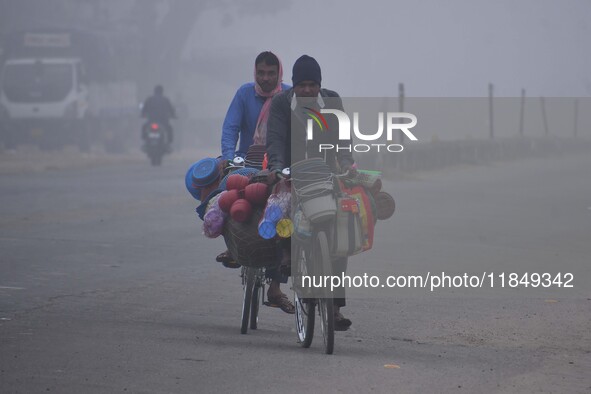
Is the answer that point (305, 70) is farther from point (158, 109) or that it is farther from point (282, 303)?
point (158, 109)

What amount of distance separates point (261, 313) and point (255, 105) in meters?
1.67

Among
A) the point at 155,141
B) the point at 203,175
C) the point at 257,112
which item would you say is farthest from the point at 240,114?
the point at 155,141

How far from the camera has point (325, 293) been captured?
24.4 ft

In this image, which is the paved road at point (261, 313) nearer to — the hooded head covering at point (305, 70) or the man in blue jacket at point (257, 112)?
the man in blue jacket at point (257, 112)

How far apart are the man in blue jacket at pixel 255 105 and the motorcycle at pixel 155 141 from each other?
839 inches

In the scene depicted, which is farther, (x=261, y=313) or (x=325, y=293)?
(x=261, y=313)

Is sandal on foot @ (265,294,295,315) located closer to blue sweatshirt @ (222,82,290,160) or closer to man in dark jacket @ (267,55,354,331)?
man in dark jacket @ (267,55,354,331)

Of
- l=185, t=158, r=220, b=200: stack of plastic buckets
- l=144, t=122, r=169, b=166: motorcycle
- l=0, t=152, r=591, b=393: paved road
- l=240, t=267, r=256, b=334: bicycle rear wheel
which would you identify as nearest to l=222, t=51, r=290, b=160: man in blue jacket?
l=185, t=158, r=220, b=200: stack of plastic buckets

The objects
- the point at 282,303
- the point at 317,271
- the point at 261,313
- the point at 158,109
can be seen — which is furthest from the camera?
the point at 158,109

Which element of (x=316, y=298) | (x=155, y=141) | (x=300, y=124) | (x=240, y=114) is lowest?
(x=316, y=298)

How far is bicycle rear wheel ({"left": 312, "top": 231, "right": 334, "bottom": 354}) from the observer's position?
7.40m

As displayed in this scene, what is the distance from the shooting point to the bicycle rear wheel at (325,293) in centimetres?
740

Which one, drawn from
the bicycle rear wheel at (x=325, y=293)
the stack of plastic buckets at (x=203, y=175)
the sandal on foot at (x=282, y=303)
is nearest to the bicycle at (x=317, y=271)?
the bicycle rear wheel at (x=325, y=293)

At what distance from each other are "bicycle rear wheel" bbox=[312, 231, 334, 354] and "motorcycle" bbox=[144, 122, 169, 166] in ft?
76.1
